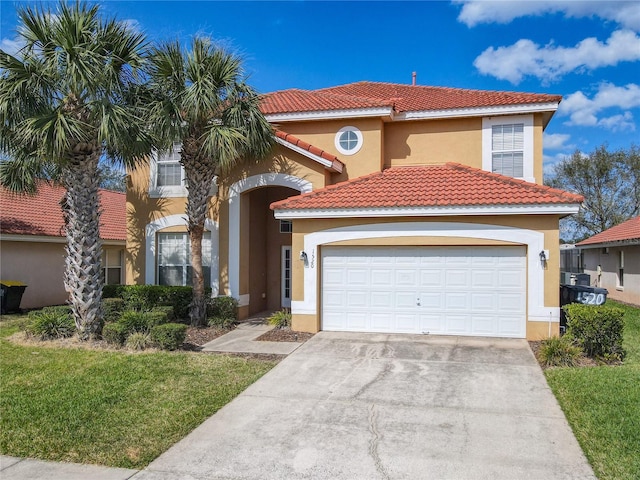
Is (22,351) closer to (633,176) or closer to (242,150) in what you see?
(242,150)

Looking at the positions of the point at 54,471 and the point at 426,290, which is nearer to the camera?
the point at 54,471

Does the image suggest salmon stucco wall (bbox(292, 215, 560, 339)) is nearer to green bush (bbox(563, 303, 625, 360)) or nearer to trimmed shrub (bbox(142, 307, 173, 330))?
green bush (bbox(563, 303, 625, 360))

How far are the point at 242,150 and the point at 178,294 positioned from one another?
4.78 m

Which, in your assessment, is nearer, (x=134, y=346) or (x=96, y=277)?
(x=134, y=346)

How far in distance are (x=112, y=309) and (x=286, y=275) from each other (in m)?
5.97

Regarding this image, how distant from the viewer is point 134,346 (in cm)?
1056

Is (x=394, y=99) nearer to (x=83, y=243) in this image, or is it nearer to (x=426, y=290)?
(x=426, y=290)

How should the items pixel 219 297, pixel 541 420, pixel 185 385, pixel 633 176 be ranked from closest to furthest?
pixel 541 420, pixel 185 385, pixel 219 297, pixel 633 176

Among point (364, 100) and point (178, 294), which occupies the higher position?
point (364, 100)

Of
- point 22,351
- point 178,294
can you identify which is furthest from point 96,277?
point 178,294

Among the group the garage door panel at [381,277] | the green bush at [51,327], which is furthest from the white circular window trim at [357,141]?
the green bush at [51,327]

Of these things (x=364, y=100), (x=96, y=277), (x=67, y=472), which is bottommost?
(x=67, y=472)

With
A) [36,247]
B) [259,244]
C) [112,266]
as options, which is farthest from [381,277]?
[112,266]

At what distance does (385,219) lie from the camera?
40.4ft
